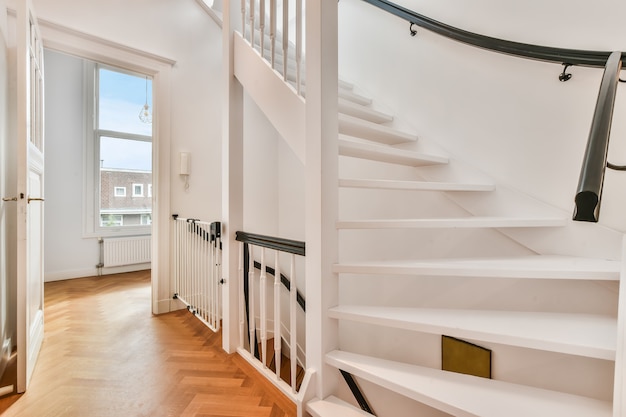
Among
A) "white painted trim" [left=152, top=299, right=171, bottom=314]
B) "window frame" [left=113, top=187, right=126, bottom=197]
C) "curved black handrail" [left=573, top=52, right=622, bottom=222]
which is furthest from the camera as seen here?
"window frame" [left=113, top=187, right=126, bottom=197]

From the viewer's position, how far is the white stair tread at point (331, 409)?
1.15m

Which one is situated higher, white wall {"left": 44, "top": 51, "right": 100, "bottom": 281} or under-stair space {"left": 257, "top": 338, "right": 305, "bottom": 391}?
white wall {"left": 44, "top": 51, "right": 100, "bottom": 281}

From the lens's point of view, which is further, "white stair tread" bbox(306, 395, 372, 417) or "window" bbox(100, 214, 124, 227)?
"window" bbox(100, 214, 124, 227)

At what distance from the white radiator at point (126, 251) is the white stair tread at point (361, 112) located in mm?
4136

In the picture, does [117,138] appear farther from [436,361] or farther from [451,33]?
[436,361]

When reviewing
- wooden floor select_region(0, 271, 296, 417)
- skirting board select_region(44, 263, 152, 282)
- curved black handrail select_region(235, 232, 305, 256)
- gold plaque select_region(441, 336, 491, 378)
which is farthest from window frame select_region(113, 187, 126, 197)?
gold plaque select_region(441, 336, 491, 378)


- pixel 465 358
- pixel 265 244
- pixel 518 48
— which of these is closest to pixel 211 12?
pixel 265 244

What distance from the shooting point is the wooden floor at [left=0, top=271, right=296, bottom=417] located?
146cm

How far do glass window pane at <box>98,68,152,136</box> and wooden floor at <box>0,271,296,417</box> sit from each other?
3011mm

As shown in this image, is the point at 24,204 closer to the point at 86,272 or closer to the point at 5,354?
the point at 5,354

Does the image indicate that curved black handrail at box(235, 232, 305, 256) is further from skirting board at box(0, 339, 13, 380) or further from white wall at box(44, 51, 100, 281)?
white wall at box(44, 51, 100, 281)

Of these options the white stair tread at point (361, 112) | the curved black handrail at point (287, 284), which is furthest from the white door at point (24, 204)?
the white stair tread at point (361, 112)

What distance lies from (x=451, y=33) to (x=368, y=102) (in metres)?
0.79

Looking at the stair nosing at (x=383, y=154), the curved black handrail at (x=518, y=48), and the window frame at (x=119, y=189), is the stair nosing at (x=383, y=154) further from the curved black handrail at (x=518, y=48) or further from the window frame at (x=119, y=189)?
the window frame at (x=119, y=189)
